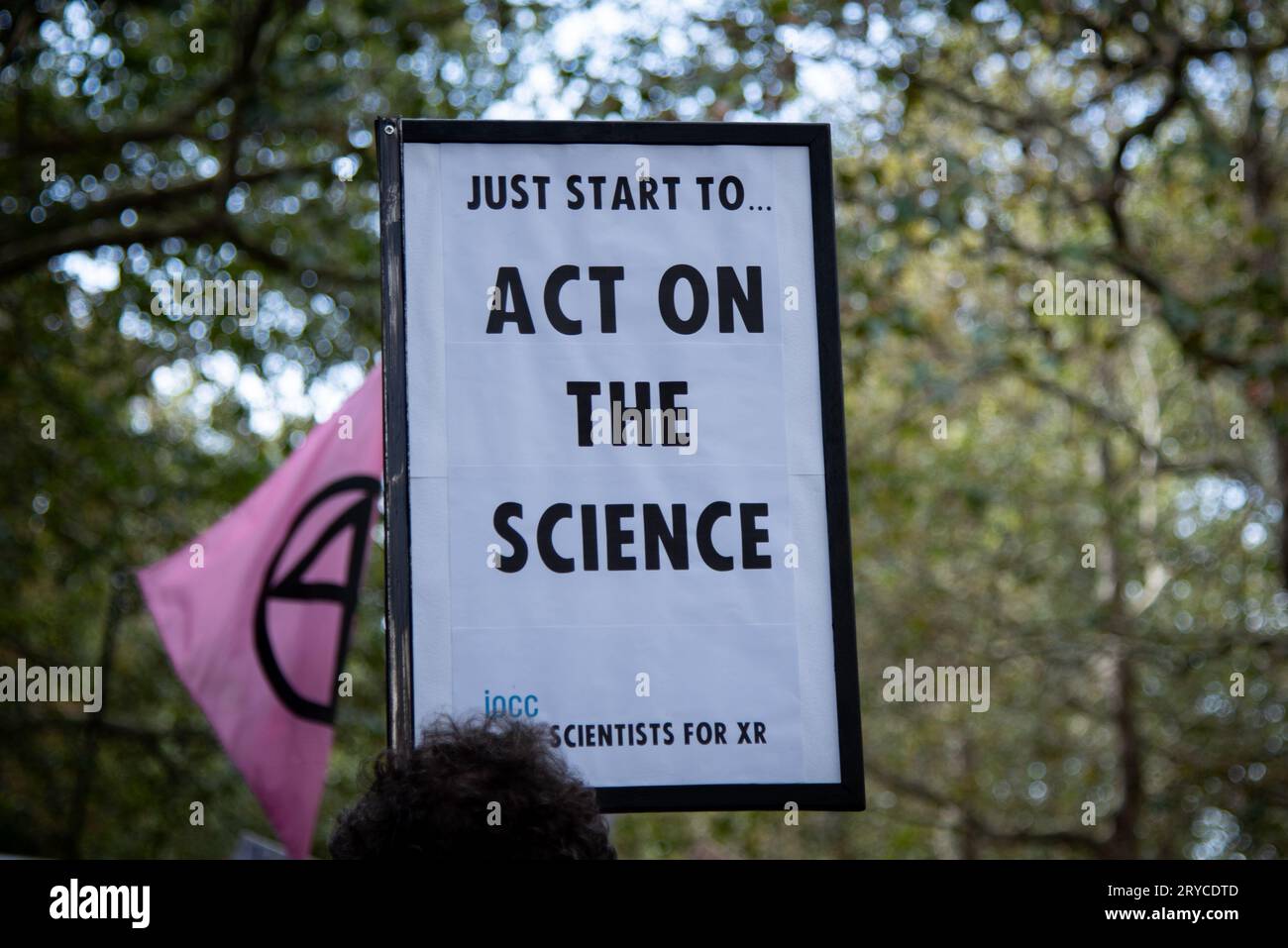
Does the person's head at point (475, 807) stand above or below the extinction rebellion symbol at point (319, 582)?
below

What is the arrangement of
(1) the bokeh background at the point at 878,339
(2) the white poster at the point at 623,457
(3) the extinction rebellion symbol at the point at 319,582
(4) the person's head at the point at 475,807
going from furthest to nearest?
1. (1) the bokeh background at the point at 878,339
2. (3) the extinction rebellion symbol at the point at 319,582
3. (2) the white poster at the point at 623,457
4. (4) the person's head at the point at 475,807

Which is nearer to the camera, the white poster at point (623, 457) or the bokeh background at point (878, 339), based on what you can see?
the white poster at point (623, 457)

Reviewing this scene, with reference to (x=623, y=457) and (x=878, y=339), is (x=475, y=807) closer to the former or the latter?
(x=623, y=457)

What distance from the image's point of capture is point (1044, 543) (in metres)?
14.5

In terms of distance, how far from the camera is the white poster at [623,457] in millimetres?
2619

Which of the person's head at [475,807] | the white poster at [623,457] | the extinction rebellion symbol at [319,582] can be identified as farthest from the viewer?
the extinction rebellion symbol at [319,582]

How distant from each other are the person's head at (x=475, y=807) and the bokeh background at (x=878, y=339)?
5.61m

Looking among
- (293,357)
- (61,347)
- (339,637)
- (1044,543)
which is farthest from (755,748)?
(1044,543)

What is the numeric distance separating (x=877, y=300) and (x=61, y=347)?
225 inches

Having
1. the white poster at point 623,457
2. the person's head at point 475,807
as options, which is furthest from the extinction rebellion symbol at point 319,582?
the person's head at point 475,807

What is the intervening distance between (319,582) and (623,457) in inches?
130

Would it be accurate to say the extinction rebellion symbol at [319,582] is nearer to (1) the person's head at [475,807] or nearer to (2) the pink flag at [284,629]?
(2) the pink flag at [284,629]

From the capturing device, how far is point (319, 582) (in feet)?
18.9
